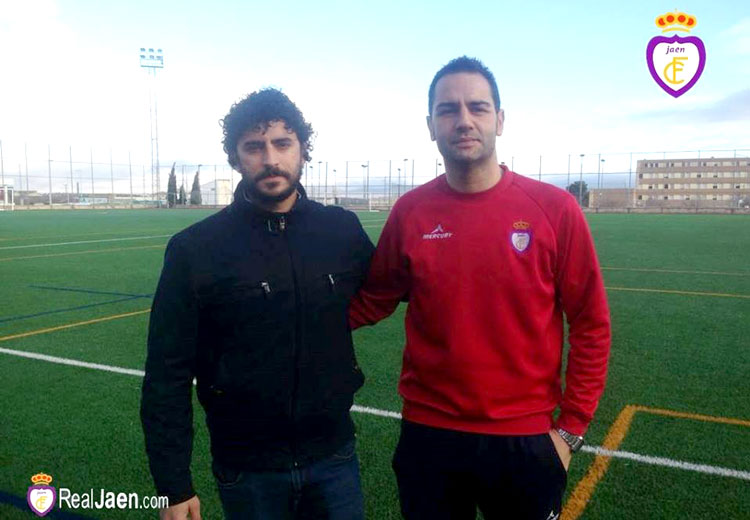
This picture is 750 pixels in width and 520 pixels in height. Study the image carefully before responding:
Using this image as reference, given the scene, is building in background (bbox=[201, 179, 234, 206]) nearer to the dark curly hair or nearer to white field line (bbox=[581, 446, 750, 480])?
white field line (bbox=[581, 446, 750, 480])

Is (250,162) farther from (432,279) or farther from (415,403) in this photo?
(415,403)

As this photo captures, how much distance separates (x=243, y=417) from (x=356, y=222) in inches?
34.2

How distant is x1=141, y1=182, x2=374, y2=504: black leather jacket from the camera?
88.5 inches

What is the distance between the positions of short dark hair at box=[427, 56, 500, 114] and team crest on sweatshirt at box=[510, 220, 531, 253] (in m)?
0.44

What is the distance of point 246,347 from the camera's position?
2301 mm

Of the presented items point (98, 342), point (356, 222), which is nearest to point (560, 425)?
point (356, 222)

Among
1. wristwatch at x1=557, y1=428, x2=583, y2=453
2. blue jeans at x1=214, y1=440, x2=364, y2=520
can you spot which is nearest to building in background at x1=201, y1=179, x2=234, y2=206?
blue jeans at x1=214, y1=440, x2=364, y2=520

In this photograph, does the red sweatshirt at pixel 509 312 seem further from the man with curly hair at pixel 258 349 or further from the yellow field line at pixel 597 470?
the yellow field line at pixel 597 470

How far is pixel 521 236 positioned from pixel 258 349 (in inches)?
38.4

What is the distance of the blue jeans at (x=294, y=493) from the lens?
7.59 feet

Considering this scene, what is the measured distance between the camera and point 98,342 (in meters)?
7.30

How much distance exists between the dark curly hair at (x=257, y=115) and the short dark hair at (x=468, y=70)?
1.68 feet

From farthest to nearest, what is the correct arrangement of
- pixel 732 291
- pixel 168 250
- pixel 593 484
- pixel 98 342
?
pixel 732 291, pixel 98 342, pixel 593 484, pixel 168 250

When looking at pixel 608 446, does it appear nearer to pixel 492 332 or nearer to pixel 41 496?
pixel 492 332
